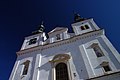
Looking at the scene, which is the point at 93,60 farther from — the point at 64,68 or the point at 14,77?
the point at 14,77

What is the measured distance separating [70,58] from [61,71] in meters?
1.80

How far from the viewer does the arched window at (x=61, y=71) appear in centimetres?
1605

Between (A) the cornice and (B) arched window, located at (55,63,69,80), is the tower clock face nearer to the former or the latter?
(A) the cornice

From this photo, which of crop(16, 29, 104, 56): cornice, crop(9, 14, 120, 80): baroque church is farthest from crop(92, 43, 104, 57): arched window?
crop(16, 29, 104, 56): cornice

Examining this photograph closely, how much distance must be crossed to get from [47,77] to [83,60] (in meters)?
4.01

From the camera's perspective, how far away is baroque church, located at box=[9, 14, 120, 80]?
50.1ft

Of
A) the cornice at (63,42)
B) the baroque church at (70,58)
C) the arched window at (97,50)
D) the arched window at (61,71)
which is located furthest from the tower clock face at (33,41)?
the arched window at (97,50)

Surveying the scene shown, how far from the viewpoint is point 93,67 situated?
15.6 metres

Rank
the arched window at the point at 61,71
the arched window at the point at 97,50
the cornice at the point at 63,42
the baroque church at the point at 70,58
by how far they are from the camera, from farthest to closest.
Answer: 1. the cornice at the point at 63,42
2. the arched window at the point at 97,50
3. the arched window at the point at 61,71
4. the baroque church at the point at 70,58

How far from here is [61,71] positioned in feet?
55.1

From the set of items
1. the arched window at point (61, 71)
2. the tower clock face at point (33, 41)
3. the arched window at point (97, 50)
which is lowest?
the arched window at point (61, 71)

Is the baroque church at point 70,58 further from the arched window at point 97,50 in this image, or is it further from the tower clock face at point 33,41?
the tower clock face at point 33,41

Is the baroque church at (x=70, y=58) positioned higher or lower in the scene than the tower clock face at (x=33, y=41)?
lower

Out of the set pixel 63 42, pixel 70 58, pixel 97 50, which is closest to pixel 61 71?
pixel 70 58
